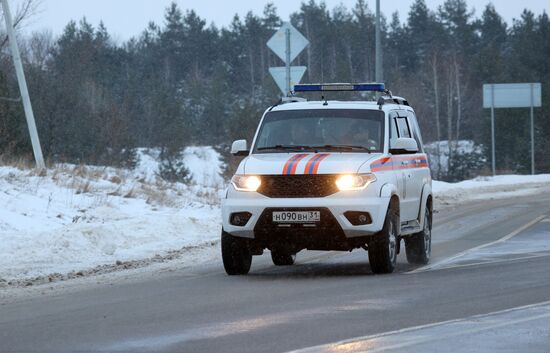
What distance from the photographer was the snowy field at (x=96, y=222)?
14930mm

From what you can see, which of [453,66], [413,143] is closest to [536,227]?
[413,143]

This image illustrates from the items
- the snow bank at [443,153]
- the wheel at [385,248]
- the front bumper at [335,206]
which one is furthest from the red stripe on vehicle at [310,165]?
the snow bank at [443,153]

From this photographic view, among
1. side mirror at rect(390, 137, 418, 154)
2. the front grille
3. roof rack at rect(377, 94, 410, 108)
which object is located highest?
roof rack at rect(377, 94, 410, 108)

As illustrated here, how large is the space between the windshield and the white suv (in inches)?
0.5

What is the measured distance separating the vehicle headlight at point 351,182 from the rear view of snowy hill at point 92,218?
3.66m

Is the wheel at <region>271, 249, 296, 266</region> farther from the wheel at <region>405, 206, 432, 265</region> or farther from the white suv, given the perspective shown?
the wheel at <region>405, 206, 432, 265</region>

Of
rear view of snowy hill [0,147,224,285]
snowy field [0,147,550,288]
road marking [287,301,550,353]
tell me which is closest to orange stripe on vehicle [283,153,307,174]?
snowy field [0,147,550,288]

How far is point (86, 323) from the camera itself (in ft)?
30.7

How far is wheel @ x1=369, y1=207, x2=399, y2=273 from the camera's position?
12.8m

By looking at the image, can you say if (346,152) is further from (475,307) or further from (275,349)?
(275,349)

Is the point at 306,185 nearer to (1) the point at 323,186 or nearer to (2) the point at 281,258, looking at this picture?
(1) the point at 323,186

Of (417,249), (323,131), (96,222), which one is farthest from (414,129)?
(96,222)

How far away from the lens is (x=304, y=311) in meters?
9.73

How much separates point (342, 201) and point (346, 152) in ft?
3.21
